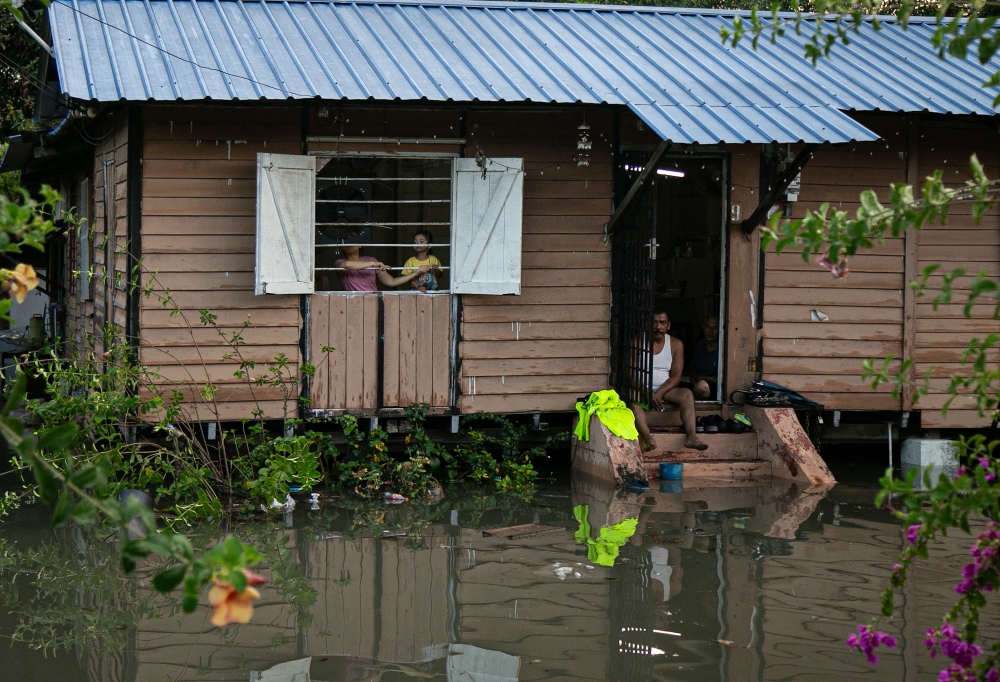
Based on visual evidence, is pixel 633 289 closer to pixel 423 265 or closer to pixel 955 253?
pixel 423 265

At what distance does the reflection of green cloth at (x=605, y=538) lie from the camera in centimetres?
725

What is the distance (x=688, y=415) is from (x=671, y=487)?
814mm

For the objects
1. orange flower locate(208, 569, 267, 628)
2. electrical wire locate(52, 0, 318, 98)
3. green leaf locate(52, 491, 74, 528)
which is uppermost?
electrical wire locate(52, 0, 318, 98)

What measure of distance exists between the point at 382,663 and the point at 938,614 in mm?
3149

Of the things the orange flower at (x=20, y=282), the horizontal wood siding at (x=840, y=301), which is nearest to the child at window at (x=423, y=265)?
the horizontal wood siding at (x=840, y=301)

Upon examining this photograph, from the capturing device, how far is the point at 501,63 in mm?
9867

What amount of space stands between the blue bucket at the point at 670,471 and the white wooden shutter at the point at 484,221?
82.3 inches

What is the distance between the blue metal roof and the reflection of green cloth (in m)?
3.04

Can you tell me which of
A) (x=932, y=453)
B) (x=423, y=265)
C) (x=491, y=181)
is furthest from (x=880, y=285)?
(x=423, y=265)

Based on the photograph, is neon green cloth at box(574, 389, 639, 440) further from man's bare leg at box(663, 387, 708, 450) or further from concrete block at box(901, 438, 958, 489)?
concrete block at box(901, 438, 958, 489)

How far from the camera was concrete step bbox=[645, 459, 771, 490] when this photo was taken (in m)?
9.87

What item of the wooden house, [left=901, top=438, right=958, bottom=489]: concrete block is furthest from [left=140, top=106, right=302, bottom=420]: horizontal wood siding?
[left=901, top=438, right=958, bottom=489]: concrete block

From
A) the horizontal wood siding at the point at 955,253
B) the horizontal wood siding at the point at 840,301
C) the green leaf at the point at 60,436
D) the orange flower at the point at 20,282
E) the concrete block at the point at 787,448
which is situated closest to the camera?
the green leaf at the point at 60,436

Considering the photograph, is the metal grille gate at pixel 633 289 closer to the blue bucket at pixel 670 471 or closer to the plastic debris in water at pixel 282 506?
the blue bucket at pixel 670 471
